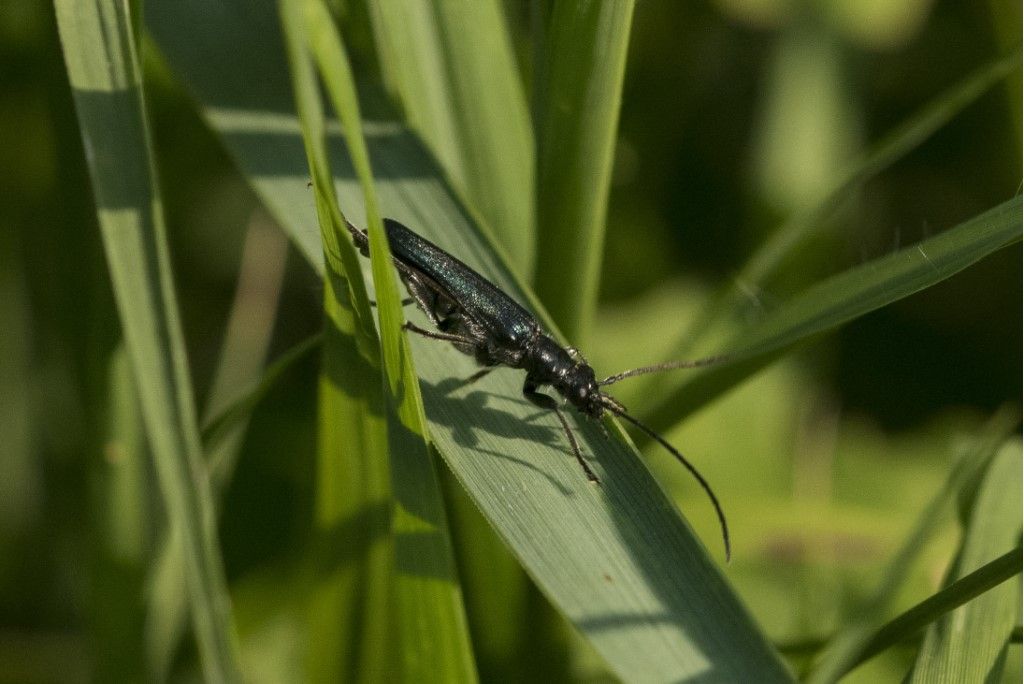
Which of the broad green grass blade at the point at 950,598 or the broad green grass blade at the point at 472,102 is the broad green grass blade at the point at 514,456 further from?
the broad green grass blade at the point at 950,598

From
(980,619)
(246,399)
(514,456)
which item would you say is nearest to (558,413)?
(514,456)

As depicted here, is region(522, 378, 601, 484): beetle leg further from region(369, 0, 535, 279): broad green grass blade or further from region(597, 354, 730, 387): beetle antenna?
region(369, 0, 535, 279): broad green grass blade

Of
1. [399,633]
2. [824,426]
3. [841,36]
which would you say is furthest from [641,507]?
[841,36]

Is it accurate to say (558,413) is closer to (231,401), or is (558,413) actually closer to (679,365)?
(679,365)

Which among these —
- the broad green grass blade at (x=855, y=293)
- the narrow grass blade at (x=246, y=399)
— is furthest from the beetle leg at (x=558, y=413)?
the narrow grass blade at (x=246, y=399)

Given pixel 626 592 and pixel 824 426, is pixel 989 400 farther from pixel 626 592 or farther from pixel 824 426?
pixel 626 592

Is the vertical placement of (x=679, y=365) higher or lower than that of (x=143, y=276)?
lower

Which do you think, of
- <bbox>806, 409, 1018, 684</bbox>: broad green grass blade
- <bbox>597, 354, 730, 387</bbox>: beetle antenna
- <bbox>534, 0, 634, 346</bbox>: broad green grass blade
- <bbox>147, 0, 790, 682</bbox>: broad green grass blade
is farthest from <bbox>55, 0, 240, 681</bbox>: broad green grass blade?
<bbox>806, 409, 1018, 684</bbox>: broad green grass blade
